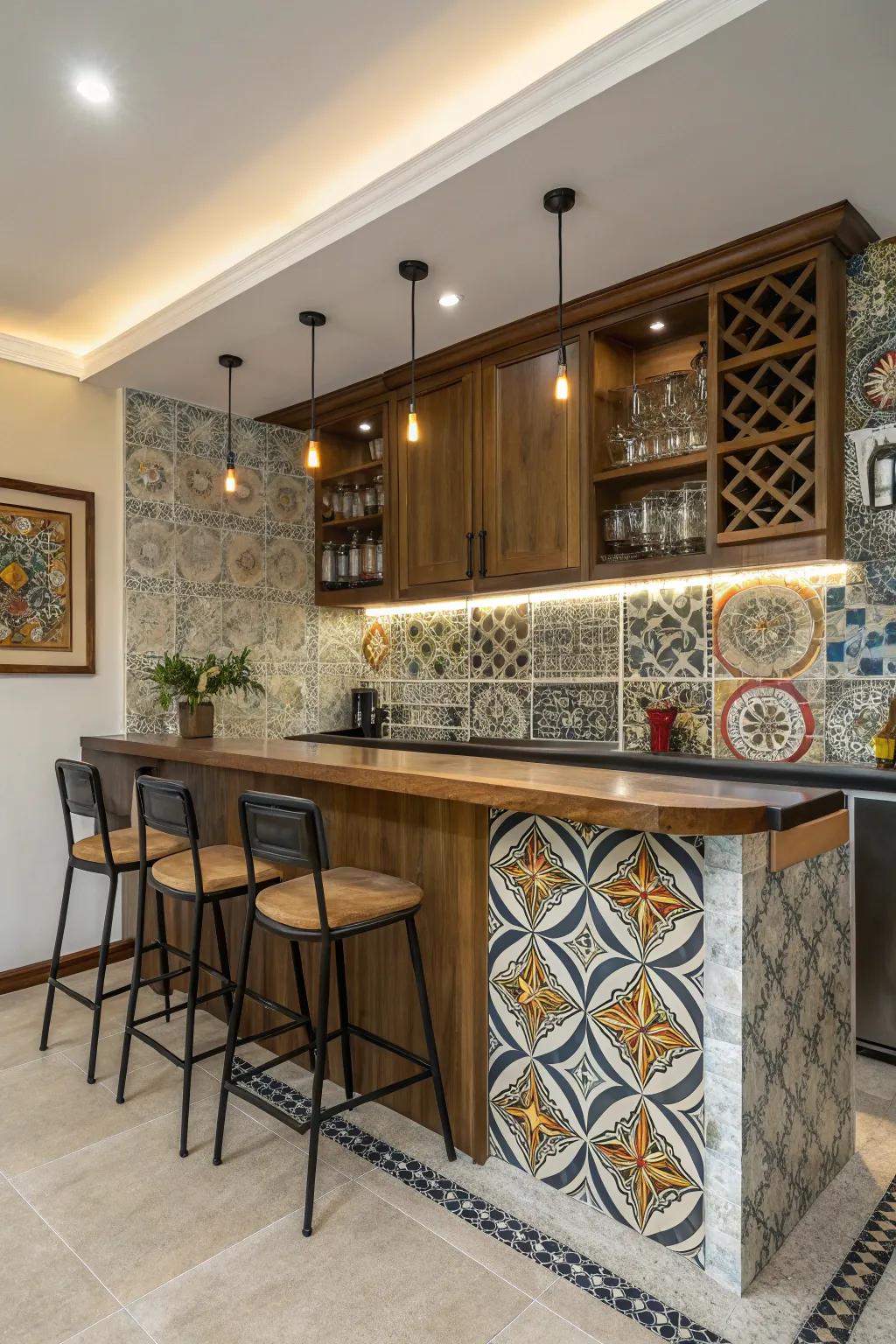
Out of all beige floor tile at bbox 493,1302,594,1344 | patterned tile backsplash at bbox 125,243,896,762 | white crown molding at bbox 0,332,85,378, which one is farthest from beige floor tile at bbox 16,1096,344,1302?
white crown molding at bbox 0,332,85,378

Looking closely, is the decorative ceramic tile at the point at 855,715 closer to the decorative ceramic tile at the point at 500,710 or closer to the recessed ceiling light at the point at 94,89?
the decorative ceramic tile at the point at 500,710

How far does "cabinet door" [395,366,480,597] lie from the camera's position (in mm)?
3576

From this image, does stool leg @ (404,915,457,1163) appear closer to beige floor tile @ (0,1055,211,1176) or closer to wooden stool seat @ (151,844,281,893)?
wooden stool seat @ (151,844,281,893)

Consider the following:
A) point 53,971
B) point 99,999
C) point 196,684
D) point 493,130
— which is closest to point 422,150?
point 493,130

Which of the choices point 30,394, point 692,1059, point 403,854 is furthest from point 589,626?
point 30,394

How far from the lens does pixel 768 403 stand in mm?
2672

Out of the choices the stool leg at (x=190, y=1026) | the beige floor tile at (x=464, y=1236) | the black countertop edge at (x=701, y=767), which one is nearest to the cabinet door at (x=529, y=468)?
the black countertop edge at (x=701, y=767)

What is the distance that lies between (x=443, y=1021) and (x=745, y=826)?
3.56 ft

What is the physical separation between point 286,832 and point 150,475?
2598 millimetres

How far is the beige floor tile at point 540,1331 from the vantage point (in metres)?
1.56

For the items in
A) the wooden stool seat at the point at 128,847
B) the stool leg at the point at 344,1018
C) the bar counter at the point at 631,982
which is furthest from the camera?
the wooden stool seat at the point at 128,847

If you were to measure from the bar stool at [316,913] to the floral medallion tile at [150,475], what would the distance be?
237 cm

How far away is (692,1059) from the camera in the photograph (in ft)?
5.63

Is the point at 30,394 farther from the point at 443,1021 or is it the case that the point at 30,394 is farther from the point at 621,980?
the point at 621,980
